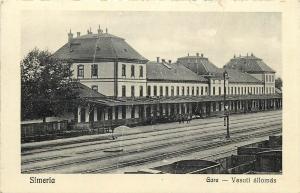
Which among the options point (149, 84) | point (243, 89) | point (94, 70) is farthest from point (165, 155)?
point (243, 89)

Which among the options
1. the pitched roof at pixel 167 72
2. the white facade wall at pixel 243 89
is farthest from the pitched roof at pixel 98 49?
the white facade wall at pixel 243 89

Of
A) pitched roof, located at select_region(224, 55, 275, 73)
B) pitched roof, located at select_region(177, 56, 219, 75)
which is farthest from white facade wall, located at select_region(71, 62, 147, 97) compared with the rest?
pitched roof, located at select_region(224, 55, 275, 73)

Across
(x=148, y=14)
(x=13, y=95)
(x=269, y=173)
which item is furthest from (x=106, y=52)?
(x=269, y=173)

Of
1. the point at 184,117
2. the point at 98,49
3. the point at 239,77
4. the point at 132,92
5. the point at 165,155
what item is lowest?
the point at 165,155

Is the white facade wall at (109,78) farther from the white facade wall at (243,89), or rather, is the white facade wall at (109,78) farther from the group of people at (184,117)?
the white facade wall at (243,89)

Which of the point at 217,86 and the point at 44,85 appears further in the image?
the point at 217,86

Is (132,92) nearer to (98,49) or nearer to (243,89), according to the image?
(98,49)
